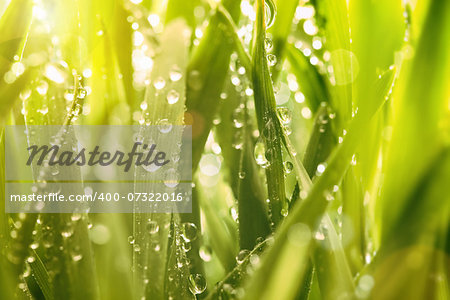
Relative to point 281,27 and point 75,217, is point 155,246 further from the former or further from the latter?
point 281,27

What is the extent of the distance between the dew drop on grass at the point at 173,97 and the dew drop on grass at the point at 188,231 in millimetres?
132

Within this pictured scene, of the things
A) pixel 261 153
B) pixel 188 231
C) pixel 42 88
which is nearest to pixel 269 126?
pixel 261 153

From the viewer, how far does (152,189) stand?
1.30 feet

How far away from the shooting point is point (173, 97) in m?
0.40

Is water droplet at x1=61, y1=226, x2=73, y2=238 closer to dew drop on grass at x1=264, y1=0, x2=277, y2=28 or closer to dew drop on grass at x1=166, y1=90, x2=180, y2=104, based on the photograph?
dew drop on grass at x1=166, y1=90, x2=180, y2=104

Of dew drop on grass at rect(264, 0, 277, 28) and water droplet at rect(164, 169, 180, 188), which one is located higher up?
dew drop on grass at rect(264, 0, 277, 28)

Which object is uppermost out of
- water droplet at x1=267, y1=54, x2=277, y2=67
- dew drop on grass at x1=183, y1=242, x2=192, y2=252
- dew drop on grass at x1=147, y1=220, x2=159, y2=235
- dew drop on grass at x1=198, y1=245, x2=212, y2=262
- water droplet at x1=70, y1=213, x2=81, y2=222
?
water droplet at x1=267, y1=54, x2=277, y2=67

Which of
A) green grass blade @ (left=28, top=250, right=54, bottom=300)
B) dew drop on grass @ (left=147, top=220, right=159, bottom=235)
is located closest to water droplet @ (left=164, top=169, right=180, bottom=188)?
dew drop on grass @ (left=147, top=220, right=159, bottom=235)

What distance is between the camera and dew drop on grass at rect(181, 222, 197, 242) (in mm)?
439

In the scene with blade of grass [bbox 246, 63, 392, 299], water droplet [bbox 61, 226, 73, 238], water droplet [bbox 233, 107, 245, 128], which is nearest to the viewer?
blade of grass [bbox 246, 63, 392, 299]

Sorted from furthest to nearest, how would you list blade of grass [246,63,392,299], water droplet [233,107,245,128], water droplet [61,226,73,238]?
water droplet [233,107,245,128], water droplet [61,226,73,238], blade of grass [246,63,392,299]

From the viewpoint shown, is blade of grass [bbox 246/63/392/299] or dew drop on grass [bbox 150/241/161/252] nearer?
blade of grass [bbox 246/63/392/299]

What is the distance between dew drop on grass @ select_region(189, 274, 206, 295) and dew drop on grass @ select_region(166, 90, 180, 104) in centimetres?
18

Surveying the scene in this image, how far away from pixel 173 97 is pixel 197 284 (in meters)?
0.20
